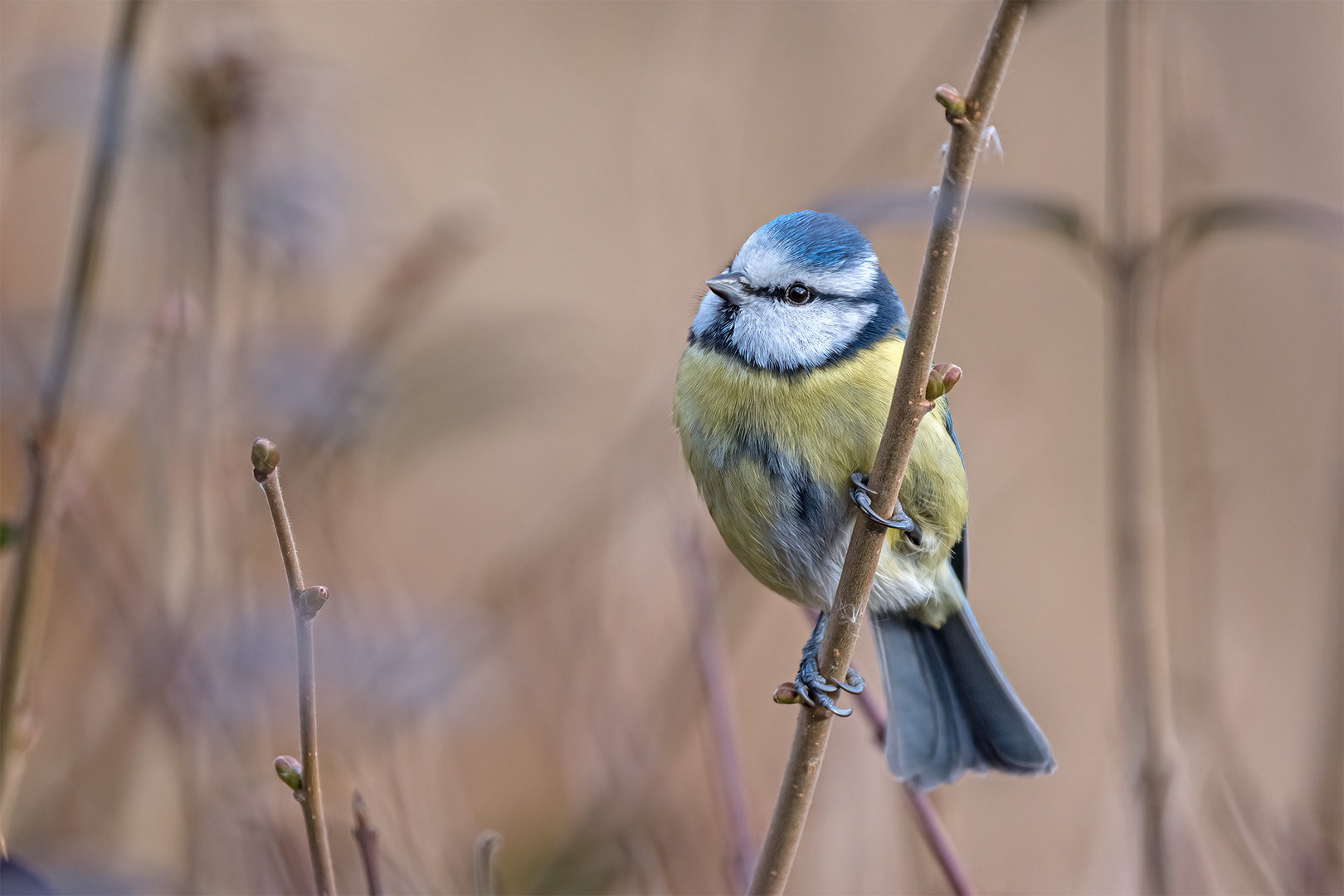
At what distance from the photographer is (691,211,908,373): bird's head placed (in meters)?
1.60

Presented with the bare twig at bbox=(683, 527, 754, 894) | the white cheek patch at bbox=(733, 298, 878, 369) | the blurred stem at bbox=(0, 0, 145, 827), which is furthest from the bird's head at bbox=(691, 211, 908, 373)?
the blurred stem at bbox=(0, 0, 145, 827)

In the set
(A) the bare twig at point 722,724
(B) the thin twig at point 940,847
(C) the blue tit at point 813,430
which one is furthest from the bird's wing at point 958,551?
(B) the thin twig at point 940,847

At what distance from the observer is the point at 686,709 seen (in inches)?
79.6

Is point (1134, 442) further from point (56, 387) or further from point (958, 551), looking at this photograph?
point (56, 387)

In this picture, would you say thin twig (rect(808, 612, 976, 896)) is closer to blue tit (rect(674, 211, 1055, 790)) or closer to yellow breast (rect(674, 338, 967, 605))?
blue tit (rect(674, 211, 1055, 790))

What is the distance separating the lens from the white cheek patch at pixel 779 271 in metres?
1.61

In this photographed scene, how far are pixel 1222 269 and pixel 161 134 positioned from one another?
13.2 ft

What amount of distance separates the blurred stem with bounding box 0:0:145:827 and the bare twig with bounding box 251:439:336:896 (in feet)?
1.07

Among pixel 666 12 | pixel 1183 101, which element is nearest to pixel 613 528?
pixel 1183 101

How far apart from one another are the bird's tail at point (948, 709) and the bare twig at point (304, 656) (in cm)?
92

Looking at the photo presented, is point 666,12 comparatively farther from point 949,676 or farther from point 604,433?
point 949,676

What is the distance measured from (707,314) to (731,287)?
116 millimetres

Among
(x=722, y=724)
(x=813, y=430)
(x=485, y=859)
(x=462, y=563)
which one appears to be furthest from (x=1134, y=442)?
(x=462, y=563)

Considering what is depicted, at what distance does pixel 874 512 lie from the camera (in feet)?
3.63
